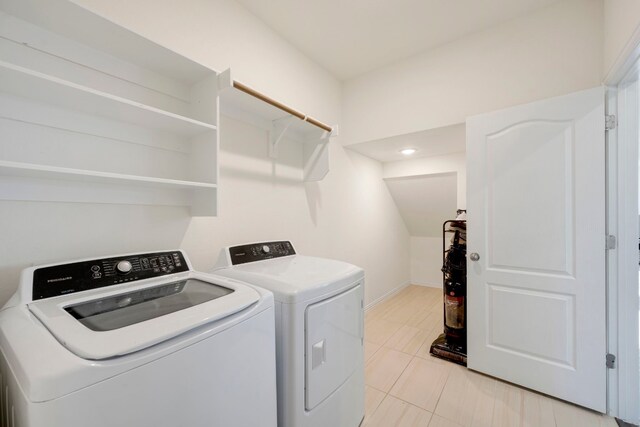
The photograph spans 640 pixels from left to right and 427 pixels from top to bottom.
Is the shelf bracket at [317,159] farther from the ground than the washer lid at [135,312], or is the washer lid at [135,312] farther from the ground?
the shelf bracket at [317,159]

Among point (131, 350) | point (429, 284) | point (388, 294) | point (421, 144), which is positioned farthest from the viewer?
point (429, 284)

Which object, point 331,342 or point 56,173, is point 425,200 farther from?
point 56,173

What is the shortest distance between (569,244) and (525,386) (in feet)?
3.46

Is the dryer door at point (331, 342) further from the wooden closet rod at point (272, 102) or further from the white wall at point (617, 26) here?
the white wall at point (617, 26)

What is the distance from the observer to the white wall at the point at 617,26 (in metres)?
1.28

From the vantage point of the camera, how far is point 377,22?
2.04 m

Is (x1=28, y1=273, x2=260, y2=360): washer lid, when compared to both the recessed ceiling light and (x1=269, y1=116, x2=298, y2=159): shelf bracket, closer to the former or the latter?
(x1=269, y1=116, x2=298, y2=159): shelf bracket

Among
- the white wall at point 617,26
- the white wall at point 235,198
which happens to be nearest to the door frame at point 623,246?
the white wall at point 617,26

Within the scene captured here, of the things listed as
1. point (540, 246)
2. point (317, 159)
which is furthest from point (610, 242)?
point (317, 159)

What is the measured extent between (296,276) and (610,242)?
193 cm

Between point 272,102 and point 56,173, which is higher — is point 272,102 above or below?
above

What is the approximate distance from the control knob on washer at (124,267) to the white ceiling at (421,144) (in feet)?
7.56

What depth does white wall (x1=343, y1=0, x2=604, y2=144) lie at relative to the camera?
70.4 inches

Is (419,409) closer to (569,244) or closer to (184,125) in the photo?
(569,244)
